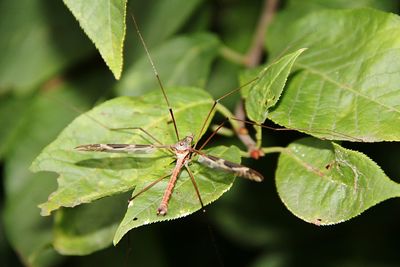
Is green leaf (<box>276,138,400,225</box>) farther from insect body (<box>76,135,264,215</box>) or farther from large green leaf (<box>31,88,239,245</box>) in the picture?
large green leaf (<box>31,88,239,245</box>)

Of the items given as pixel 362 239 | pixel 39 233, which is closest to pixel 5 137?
pixel 39 233

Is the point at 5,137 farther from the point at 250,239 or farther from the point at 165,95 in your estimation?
the point at 250,239

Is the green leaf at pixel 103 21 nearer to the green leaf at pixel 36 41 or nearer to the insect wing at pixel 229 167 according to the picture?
the insect wing at pixel 229 167

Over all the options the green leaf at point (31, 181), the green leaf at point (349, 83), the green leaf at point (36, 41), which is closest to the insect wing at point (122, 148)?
the green leaf at point (349, 83)

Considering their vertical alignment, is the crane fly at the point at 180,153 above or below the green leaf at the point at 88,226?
above

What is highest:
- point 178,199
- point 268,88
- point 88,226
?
point 268,88

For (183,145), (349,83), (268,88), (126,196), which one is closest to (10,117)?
(126,196)

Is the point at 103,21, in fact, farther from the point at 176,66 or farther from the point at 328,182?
the point at 176,66
